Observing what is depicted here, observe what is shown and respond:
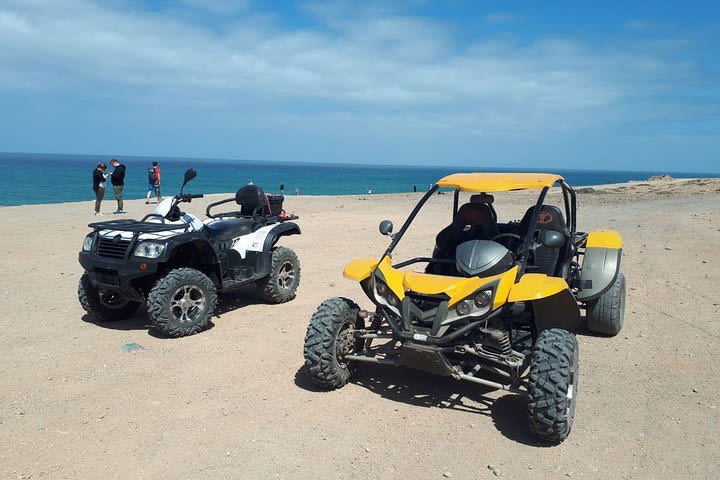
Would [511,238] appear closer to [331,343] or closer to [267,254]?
[331,343]

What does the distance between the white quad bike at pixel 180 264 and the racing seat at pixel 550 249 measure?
3.51 meters

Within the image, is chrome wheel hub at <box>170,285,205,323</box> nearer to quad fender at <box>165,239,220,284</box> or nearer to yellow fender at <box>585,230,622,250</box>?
quad fender at <box>165,239,220,284</box>

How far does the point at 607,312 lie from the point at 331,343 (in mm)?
3322

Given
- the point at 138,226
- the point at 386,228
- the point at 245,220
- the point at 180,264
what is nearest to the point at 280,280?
the point at 245,220

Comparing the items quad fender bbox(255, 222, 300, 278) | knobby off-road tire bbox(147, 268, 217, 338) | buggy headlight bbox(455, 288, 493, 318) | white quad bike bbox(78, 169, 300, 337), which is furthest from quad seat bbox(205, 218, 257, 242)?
buggy headlight bbox(455, 288, 493, 318)

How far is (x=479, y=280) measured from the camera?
15.3 ft

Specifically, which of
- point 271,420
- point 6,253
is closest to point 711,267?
point 271,420

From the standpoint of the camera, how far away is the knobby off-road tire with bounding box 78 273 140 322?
704 cm

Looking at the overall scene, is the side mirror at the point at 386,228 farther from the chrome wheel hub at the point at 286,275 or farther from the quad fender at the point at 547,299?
the chrome wheel hub at the point at 286,275

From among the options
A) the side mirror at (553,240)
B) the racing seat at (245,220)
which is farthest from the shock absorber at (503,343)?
the racing seat at (245,220)

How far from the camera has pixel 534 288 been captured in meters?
4.52

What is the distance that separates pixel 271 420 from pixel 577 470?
224cm

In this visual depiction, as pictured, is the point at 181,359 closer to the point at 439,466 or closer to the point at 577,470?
the point at 439,466

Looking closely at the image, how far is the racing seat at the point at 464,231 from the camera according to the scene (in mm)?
5844
